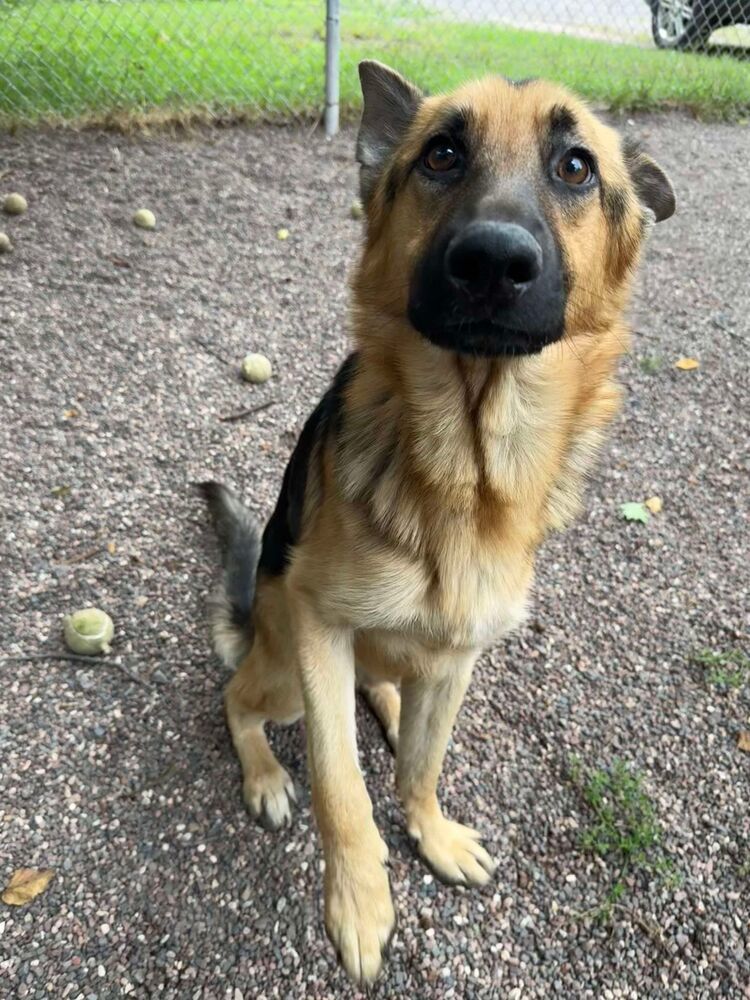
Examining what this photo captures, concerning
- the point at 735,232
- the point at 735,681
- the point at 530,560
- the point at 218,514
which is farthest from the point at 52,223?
the point at 735,232

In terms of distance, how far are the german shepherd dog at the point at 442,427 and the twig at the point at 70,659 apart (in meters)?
0.78

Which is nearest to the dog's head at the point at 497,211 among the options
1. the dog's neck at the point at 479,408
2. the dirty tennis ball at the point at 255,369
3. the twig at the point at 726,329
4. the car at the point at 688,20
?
the dog's neck at the point at 479,408

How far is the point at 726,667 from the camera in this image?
3.10m

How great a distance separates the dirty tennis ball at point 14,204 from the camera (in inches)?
206

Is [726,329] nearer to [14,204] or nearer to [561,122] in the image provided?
[561,122]

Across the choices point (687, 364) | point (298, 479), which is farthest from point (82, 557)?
point (687, 364)

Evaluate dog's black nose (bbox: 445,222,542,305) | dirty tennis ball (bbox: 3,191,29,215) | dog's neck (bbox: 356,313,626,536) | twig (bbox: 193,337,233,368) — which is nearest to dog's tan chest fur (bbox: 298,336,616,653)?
dog's neck (bbox: 356,313,626,536)

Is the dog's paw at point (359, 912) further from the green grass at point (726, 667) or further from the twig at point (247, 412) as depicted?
the twig at point (247, 412)

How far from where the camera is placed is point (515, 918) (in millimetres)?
2324

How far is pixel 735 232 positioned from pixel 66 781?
22.7ft

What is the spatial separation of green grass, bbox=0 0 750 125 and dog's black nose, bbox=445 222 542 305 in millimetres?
5359

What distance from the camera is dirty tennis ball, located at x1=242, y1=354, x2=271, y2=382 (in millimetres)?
4398

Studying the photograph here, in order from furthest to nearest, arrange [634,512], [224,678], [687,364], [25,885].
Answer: [687,364], [634,512], [224,678], [25,885]

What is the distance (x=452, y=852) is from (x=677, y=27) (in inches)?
459
